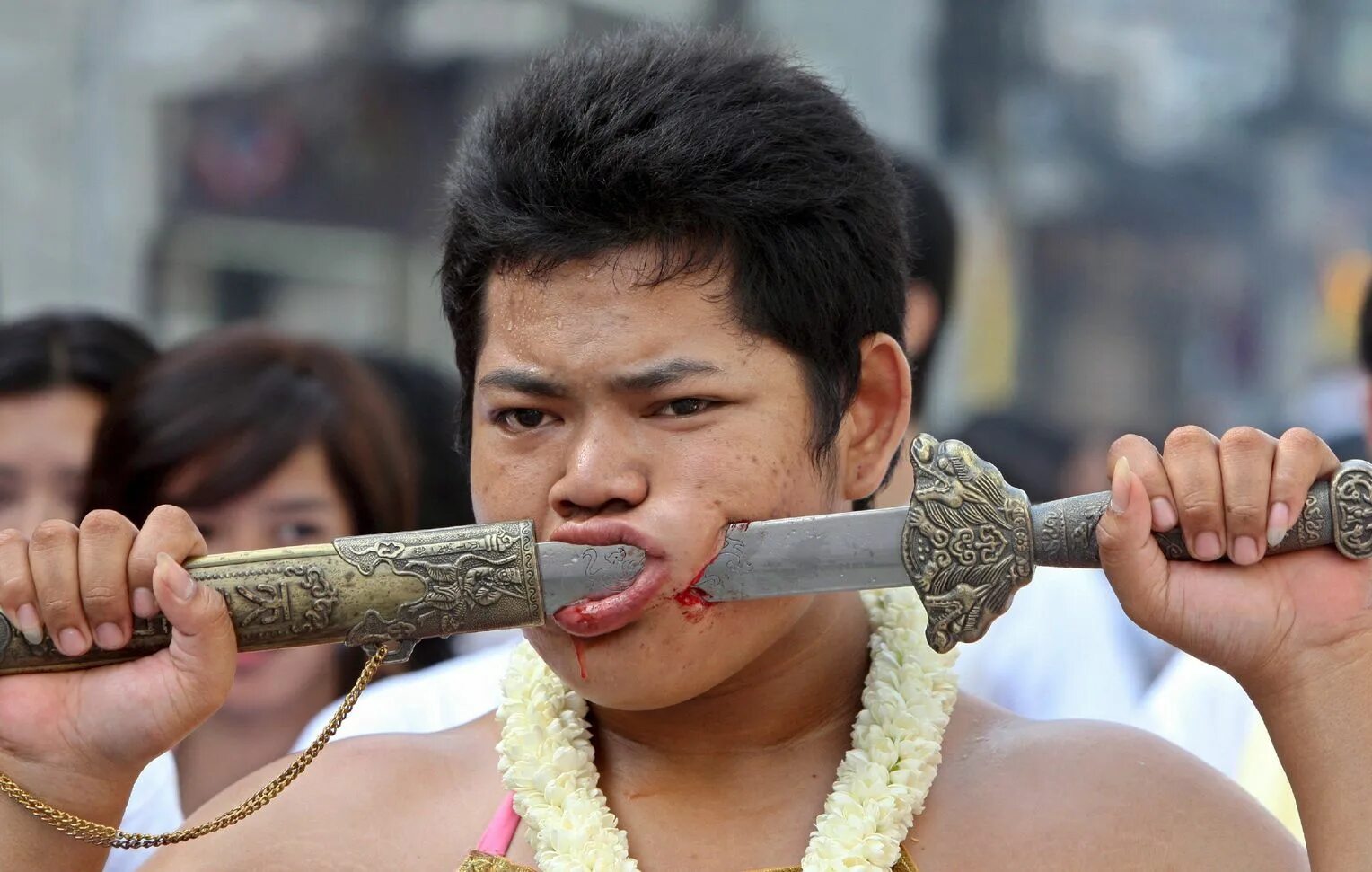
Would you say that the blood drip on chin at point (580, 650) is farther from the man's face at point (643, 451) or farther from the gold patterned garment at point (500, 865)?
the gold patterned garment at point (500, 865)

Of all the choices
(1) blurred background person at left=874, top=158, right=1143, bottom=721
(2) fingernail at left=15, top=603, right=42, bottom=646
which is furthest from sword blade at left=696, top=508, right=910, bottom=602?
(1) blurred background person at left=874, top=158, right=1143, bottom=721

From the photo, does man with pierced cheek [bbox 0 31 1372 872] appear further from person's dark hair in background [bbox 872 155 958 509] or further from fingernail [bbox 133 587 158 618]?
person's dark hair in background [bbox 872 155 958 509]

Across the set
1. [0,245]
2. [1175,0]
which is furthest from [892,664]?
[1175,0]

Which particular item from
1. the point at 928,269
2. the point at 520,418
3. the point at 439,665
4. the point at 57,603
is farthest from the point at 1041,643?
the point at 57,603

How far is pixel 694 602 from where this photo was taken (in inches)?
104

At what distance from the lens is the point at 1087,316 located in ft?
57.0

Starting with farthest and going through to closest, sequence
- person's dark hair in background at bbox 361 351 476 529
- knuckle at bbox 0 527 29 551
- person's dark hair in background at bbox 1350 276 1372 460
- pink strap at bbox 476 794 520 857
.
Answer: person's dark hair in background at bbox 361 351 476 529 → person's dark hair in background at bbox 1350 276 1372 460 → pink strap at bbox 476 794 520 857 → knuckle at bbox 0 527 29 551

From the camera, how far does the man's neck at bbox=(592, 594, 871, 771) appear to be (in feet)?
9.70

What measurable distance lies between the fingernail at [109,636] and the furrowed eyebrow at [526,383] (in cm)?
69

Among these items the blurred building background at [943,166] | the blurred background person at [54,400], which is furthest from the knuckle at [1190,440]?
the blurred building background at [943,166]

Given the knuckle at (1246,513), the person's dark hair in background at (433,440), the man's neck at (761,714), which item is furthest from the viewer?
the person's dark hair in background at (433,440)

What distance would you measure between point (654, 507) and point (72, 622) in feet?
2.94

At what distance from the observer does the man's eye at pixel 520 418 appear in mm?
2762

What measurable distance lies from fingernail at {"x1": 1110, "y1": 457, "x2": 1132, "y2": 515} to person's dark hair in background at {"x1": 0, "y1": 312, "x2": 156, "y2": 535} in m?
3.33
